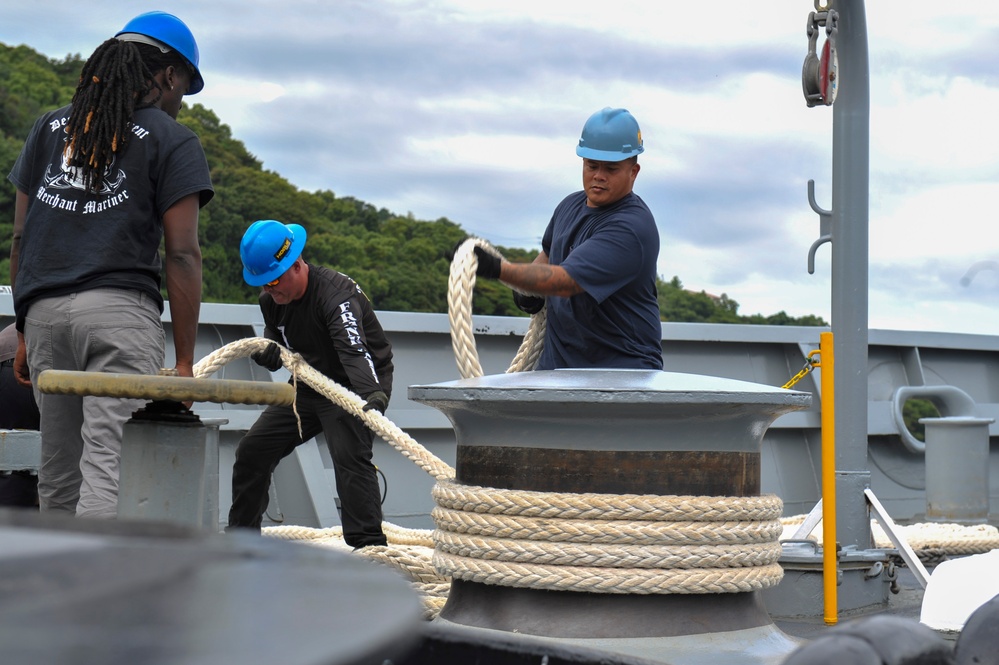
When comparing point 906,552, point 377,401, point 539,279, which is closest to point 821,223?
point 906,552

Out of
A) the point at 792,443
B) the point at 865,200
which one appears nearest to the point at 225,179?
the point at 792,443

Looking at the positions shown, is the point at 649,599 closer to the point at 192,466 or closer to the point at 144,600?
the point at 192,466

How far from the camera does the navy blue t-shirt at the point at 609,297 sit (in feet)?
8.62

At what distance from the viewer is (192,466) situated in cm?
205

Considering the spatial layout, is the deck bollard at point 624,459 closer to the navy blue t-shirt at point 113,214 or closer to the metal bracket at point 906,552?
the navy blue t-shirt at point 113,214

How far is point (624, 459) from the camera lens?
2029 millimetres

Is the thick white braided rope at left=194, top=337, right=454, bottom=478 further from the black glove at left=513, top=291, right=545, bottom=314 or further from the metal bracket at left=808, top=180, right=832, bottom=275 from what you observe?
the metal bracket at left=808, top=180, right=832, bottom=275

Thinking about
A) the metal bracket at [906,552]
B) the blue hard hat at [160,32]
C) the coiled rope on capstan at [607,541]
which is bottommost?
the metal bracket at [906,552]

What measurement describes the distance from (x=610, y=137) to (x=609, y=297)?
38cm

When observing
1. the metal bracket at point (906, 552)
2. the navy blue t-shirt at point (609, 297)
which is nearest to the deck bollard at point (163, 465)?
the navy blue t-shirt at point (609, 297)

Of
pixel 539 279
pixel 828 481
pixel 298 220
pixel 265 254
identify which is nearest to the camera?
pixel 539 279

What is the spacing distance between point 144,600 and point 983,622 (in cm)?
83

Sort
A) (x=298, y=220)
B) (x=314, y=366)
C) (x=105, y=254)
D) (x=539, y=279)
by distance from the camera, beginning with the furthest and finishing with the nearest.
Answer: (x=298, y=220) < (x=314, y=366) < (x=105, y=254) < (x=539, y=279)

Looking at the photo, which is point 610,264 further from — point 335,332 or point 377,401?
point 335,332
